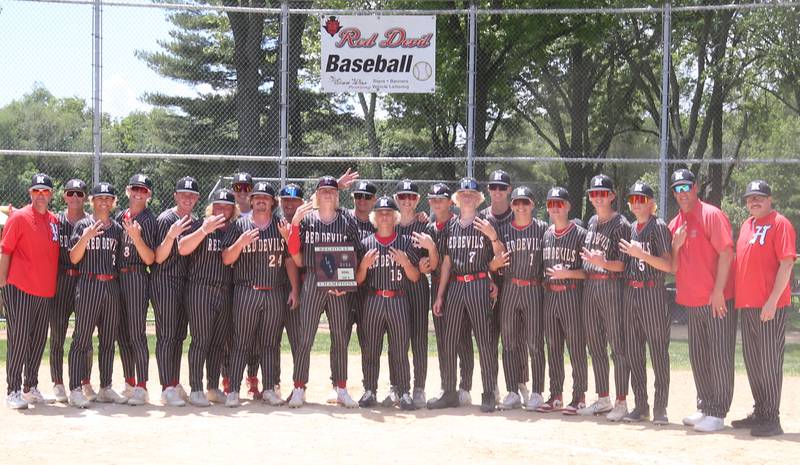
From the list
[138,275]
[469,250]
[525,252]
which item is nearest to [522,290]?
[525,252]

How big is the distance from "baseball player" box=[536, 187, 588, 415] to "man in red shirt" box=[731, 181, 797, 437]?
1.27m

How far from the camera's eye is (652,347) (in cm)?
687

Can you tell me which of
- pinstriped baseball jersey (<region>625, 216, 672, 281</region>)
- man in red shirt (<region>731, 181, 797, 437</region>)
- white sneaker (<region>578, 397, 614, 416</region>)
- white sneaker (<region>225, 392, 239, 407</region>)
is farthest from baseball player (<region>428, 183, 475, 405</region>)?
man in red shirt (<region>731, 181, 797, 437</region>)

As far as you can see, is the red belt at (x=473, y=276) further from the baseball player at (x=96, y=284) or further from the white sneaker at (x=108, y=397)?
the white sneaker at (x=108, y=397)

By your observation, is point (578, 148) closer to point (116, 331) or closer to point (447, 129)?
point (447, 129)

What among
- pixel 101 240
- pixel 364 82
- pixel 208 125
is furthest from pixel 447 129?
pixel 101 240

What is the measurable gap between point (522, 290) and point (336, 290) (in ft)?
5.14

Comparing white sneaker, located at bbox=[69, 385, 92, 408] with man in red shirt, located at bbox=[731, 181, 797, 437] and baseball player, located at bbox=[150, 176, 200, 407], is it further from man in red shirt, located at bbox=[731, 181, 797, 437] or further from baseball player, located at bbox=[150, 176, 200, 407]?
man in red shirt, located at bbox=[731, 181, 797, 437]

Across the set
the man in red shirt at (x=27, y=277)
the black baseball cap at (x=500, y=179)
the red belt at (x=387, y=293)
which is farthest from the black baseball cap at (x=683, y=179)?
the man in red shirt at (x=27, y=277)

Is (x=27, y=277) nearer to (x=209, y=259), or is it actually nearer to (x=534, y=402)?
(x=209, y=259)

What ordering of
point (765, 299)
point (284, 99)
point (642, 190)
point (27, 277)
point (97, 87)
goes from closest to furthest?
point (765, 299) → point (642, 190) → point (27, 277) → point (97, 87) → point (284, 99)

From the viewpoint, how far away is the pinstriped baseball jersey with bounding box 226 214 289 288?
288 inches

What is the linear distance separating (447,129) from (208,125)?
4.50 metres

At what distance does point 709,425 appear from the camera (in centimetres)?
661
